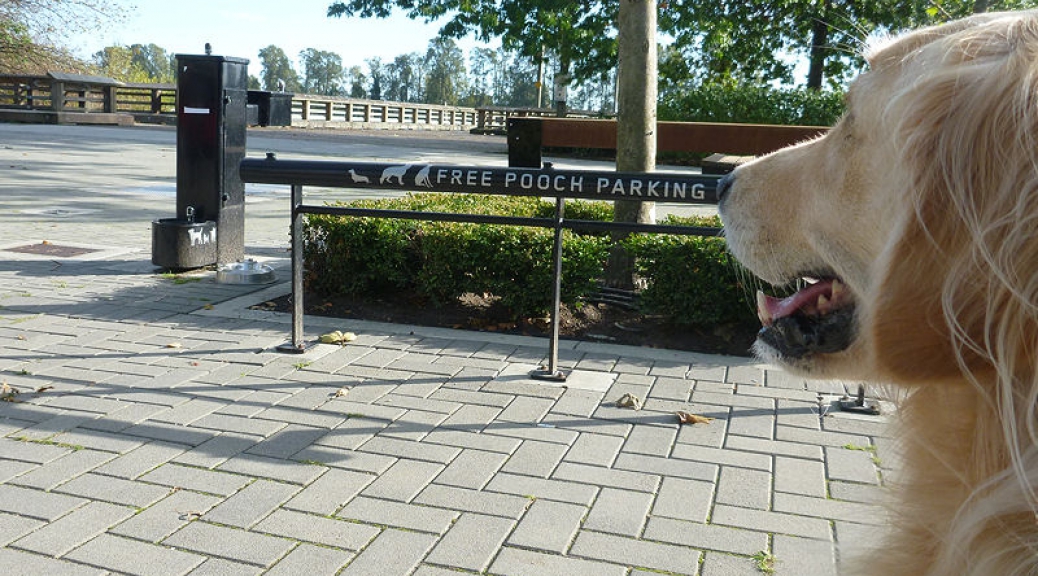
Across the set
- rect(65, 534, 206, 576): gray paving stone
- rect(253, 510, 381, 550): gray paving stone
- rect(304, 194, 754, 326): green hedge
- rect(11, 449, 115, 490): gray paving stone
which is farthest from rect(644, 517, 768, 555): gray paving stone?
rect(304, 194, 754, 326): green hedge

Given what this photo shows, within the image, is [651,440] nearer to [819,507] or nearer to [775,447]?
[775,447]

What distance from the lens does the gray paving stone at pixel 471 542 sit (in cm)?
318

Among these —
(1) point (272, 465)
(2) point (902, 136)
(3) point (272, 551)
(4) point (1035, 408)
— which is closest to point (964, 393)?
(4) point (1035, 408)

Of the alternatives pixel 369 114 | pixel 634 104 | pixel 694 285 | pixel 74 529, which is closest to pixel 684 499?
pixel 74 529

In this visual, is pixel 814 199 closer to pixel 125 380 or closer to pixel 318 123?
pixel 125 380

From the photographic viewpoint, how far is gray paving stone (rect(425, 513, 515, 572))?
3.18m

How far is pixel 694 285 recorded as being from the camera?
6.38 m

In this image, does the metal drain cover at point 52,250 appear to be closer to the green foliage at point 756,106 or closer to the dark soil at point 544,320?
the dark soil at point 544,320

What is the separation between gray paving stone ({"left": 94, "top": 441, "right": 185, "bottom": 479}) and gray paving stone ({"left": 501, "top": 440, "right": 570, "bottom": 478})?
1.53 meters

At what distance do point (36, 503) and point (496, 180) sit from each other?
2843 millimetres

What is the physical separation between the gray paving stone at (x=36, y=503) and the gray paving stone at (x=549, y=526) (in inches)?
68.8

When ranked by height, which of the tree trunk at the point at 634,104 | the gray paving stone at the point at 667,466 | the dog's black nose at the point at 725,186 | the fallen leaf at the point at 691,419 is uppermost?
the tree trunk at the point at 634,104

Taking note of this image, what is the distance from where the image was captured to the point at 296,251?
5715 millimetres

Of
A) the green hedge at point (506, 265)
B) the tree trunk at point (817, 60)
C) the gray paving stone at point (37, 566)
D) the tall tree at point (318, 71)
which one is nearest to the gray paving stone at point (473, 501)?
the gray paving stone at point (37, 566)
